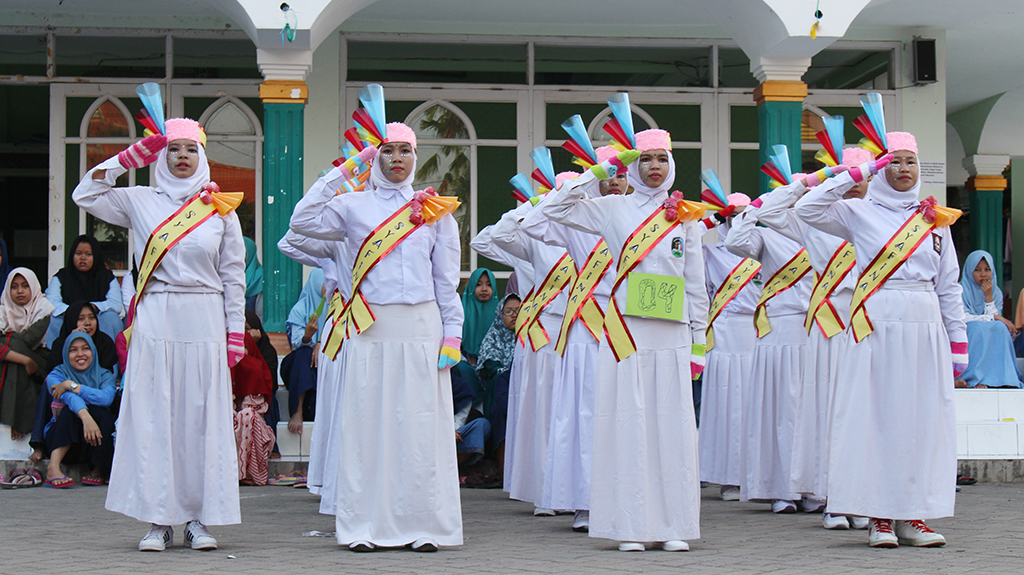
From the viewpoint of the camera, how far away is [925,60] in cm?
1240

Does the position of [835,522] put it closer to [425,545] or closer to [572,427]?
[572,427]

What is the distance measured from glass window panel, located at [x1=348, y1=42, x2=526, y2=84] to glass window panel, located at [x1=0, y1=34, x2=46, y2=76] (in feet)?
10.0

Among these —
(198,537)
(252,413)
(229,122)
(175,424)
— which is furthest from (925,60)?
(198,537)

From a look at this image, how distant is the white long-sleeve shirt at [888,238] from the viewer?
18.9 ft

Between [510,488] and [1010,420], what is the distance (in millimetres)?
4518

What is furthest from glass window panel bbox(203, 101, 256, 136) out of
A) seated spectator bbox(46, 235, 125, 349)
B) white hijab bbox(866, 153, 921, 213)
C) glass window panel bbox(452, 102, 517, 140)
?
white hijab bbox(866, 153, 921, 213)

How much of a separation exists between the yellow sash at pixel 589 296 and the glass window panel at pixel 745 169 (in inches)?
250

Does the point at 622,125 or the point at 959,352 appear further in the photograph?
the point at 959,352

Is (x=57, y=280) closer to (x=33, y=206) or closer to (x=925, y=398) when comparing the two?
(x=925, y=398)

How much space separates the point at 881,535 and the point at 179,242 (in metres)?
3.50

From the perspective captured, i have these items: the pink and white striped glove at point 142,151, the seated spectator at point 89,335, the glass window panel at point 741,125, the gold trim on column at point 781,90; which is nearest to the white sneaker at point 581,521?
the pink and white striped glove at point 142,151

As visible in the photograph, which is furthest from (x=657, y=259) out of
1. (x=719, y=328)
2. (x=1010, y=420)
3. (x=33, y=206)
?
(x=33, y=206)

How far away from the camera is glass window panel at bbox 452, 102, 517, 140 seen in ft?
40.3

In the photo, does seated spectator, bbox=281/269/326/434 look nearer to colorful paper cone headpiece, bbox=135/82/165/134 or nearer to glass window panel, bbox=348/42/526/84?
colorful paper cone headpiece, bbox=135/82/165/134
